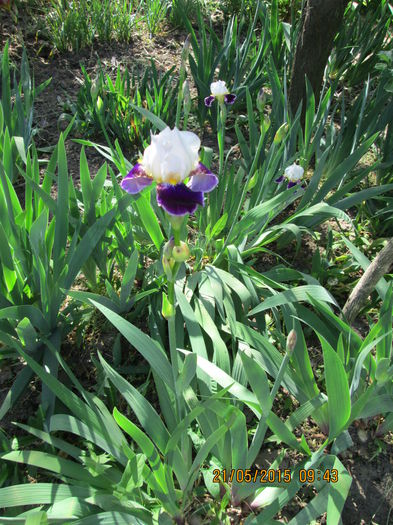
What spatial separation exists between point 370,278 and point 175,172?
3.36 ft

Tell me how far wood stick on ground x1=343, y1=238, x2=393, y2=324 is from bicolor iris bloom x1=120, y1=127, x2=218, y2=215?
0.85 metres

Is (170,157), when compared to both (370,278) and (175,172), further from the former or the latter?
(370,278)

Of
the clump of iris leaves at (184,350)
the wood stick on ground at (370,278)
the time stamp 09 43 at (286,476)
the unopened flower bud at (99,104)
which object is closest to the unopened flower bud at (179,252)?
the clump of iris leaves at (184,350)

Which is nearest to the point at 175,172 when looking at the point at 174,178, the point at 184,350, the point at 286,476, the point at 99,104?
the point at 174,178

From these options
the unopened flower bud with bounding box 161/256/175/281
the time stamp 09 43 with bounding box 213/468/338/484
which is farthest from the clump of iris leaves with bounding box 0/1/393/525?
the unopened flower bud with bounding box 161/256/175/281

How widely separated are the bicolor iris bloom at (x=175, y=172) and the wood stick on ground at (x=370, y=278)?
2.79 feet

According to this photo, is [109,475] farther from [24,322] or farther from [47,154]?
[47,154]

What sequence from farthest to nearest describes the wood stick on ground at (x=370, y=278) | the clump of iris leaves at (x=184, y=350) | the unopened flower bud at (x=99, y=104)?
the unopened flower bud at (x=99, y=104), the wood stick on ground at (x=370, y=278), the clump of iris leaves at (x=184, y=350)

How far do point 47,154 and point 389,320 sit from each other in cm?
239

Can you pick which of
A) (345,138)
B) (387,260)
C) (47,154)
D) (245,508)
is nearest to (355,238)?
(345,138)

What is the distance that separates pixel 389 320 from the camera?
4.74ft

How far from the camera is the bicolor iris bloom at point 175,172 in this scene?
100 centimetres

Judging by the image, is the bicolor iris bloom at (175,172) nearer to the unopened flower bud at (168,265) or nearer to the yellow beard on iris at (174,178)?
the yellow beard on iris at (174,178)

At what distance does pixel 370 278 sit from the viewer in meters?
1.69
